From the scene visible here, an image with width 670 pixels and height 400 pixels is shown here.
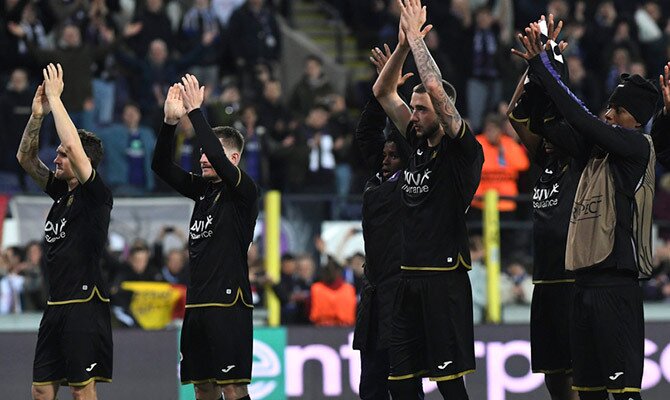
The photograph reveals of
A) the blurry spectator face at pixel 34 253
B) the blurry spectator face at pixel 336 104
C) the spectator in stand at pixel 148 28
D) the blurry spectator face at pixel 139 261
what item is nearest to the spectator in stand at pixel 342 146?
the blurry spectator face at pixel 336 104

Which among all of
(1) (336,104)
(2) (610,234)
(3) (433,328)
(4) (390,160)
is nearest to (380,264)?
(4) (390,160)

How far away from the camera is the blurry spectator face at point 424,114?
9438 millimetres

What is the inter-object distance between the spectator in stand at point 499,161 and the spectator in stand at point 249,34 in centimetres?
402

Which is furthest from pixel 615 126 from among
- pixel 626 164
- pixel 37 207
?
pixel 37 207

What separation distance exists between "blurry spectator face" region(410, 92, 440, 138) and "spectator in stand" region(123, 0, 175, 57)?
33.7 feet

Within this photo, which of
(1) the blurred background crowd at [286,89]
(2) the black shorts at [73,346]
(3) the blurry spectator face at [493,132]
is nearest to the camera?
(2) the black shorts at [73,346]

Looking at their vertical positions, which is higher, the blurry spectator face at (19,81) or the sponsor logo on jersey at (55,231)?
the blurry spectator face at (19,81)

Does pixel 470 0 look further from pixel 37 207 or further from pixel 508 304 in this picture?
pixel 37 207

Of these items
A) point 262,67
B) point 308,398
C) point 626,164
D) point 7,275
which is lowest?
point 308,398

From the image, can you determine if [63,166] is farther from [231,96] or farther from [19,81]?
[19,81]

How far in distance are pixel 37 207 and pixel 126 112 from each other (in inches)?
105

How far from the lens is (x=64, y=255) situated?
10.1 meters

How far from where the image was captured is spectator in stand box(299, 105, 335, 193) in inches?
691

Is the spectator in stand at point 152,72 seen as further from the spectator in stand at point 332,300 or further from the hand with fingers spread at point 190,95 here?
the hand with fingers spread at point 190,95
